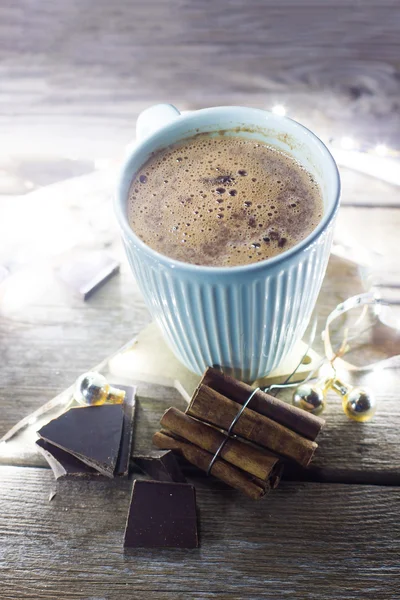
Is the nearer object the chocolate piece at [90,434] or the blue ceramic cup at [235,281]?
the blue ceramic cup at [235,281]

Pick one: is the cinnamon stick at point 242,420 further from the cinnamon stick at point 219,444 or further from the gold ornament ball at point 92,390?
the gold ornament ball at point 92,390

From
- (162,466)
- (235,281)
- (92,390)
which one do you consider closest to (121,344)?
(92,390)

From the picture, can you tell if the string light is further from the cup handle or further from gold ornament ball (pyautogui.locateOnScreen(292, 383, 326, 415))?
gold ornament ball (pyautogui.locateOnScreen(292, 383, 326, 415))

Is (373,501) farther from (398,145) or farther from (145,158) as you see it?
(398,145)

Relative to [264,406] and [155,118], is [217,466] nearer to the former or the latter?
[264,406]

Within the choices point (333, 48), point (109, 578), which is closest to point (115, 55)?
point (333, 48)

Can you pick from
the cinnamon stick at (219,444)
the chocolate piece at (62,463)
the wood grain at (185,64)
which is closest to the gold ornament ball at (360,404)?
the cinnamon stick at (219,444)
